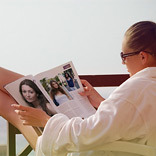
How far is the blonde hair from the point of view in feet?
3.96

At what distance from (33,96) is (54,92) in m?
0.13

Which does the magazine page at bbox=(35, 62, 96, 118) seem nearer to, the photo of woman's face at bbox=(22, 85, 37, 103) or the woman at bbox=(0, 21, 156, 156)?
the photo of woman's face at bbox=(22, 85, 37, 103)

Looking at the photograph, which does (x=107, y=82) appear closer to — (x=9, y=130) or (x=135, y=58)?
(x=9, y=130)

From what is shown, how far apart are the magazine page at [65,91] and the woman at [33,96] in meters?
0.02

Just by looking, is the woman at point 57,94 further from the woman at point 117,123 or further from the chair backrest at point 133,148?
the chair backrest at point 133,148

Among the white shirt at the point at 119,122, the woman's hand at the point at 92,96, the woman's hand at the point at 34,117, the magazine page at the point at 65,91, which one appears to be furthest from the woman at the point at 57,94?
the white shirt at the point at 119,122

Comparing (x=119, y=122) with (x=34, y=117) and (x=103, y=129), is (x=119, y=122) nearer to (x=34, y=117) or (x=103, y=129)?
(x=103, y=129)

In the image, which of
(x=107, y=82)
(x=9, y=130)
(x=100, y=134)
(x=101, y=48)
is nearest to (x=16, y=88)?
(x=100, y=134)

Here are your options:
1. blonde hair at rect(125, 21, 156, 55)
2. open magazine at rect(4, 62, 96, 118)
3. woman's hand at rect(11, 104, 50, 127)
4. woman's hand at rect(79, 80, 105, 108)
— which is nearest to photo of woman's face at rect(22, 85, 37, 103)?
open magazine at rect(4, 62, 96, 118)

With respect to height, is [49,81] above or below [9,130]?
above

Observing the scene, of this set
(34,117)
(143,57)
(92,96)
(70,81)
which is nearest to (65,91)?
(70,81)

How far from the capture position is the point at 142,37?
1203 millimetres

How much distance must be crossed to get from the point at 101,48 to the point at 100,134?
6.32m

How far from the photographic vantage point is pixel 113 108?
1.10 meters
